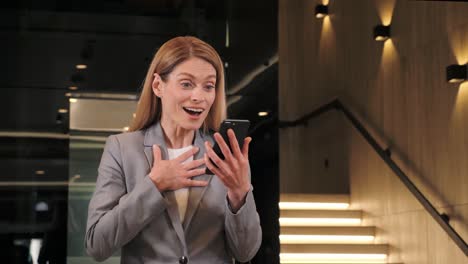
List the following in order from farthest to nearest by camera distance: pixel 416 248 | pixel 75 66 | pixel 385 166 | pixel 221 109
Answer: pixel 385 166, pixel 416 248, pixel 75 66, pixel 221 109

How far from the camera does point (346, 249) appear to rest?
8461 mm

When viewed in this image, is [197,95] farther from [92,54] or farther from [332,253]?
[332,253]

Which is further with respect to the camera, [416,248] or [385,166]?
[385,166]

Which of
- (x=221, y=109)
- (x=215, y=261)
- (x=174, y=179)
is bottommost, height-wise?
(x=215, y=261)

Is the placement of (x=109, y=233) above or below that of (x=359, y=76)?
below

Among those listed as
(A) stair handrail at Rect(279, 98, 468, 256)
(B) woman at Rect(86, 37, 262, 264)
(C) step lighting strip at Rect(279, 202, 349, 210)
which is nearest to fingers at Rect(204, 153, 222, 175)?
(B) woman at Rect(86, 37, 262, 264)

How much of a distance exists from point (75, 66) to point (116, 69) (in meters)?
0.26

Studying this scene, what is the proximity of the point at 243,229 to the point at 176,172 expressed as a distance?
0.18 metres

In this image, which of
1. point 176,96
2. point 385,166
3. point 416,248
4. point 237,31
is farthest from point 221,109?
point 385,166

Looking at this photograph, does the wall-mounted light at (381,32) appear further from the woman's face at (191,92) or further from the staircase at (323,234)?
the woman's face at (191,92)

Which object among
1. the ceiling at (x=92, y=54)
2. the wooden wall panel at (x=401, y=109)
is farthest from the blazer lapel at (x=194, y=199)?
the wooden wall panel at (x=401, y=109)

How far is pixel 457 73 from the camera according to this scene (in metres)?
7.04

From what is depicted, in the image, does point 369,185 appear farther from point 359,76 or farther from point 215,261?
point 215,261

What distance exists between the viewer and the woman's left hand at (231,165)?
166cm
